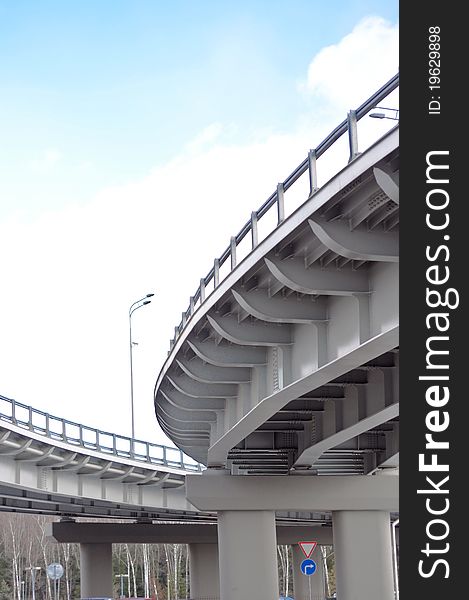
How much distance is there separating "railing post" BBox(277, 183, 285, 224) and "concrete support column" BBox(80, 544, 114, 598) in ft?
156

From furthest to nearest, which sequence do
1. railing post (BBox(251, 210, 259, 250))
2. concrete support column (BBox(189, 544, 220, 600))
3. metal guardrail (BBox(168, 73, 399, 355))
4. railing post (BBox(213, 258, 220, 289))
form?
concrete support column (BBox(189, 544, 220, 600)) → railing post (BBox(213, 258, 220, 289)) → railing post (BBox(251, 210, 259, 250)) → metal guardrail (BBox(168, 73, 399, 355))

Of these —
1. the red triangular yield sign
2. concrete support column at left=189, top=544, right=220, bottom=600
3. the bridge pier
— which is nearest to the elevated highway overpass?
the red triangular yield sign

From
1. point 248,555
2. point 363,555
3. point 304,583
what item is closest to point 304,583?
point 304,583

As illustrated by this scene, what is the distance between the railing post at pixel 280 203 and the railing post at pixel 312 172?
53.4 inches

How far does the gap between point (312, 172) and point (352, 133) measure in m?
1.51

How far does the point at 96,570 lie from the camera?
205 ft

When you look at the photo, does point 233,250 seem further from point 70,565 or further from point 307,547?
point 70,565

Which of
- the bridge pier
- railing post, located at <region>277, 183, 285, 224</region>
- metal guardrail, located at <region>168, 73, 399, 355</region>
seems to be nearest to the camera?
metal guardrail, located at <region>168, 73, 399, 355</region>

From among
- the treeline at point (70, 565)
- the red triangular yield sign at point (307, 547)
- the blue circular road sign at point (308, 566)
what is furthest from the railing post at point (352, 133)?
the treeline at point (70, 565)

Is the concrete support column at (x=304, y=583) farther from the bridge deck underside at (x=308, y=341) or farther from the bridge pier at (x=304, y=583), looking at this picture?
the bridge deck underside at (x=308, y=341)

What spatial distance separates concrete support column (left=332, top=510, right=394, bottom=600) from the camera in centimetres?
3212

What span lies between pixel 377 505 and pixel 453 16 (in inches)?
1013

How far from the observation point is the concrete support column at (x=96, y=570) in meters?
61.8

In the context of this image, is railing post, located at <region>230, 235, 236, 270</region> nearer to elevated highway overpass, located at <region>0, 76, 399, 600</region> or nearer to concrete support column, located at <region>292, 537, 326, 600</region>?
elevated highway overpass, located at <region>0, 76, 399, 600</region>
